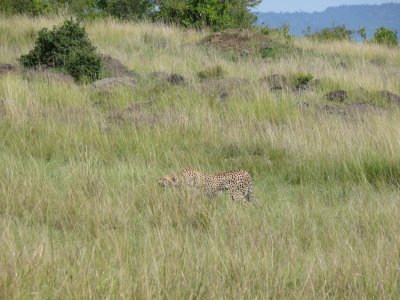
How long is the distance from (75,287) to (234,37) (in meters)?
15.8

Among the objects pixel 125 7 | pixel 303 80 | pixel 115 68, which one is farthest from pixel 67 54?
pixel 125 7

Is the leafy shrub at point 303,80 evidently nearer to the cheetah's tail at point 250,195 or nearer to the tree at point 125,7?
the cheetah's tail at point 250,195

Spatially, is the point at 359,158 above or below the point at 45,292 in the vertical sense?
below

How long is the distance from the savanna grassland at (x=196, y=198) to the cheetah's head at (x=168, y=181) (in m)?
0.16

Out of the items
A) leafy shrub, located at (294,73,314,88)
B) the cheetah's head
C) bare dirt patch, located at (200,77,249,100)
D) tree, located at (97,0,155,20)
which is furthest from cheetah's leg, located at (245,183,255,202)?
tree, located at (97,0,155,20)

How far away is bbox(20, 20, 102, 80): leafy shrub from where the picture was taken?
1209 centimetres

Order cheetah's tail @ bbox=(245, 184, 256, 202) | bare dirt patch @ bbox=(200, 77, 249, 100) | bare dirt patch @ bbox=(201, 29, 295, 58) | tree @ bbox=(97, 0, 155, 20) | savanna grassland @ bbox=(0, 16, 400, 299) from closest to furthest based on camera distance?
savanna grassland @ bbox=(0, 16, 400, 299)
cheetah's tail @ bbox=(245, 184, 256, 202)
bare dirt patch @ bbox=(200, 77, 249, 100)
bare dirt patch @ bbox=(201, 29, 295, 58)
tree @ bbox=(97, 0, 155, 20)

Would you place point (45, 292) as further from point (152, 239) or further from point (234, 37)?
point (234, 37)

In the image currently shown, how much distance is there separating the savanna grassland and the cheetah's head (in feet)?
0.52

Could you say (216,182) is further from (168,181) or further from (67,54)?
(67,54)

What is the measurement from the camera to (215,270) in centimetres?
334

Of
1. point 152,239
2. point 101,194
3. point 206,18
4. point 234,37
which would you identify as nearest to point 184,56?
point 234,37

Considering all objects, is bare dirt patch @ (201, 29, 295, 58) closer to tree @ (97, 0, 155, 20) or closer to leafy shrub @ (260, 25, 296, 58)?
leafy shrub @ (260, 25, 296, 58)

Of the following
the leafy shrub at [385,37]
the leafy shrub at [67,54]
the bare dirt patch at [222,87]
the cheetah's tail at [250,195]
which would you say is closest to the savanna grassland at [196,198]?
the bare dirt patch at [222,87]
